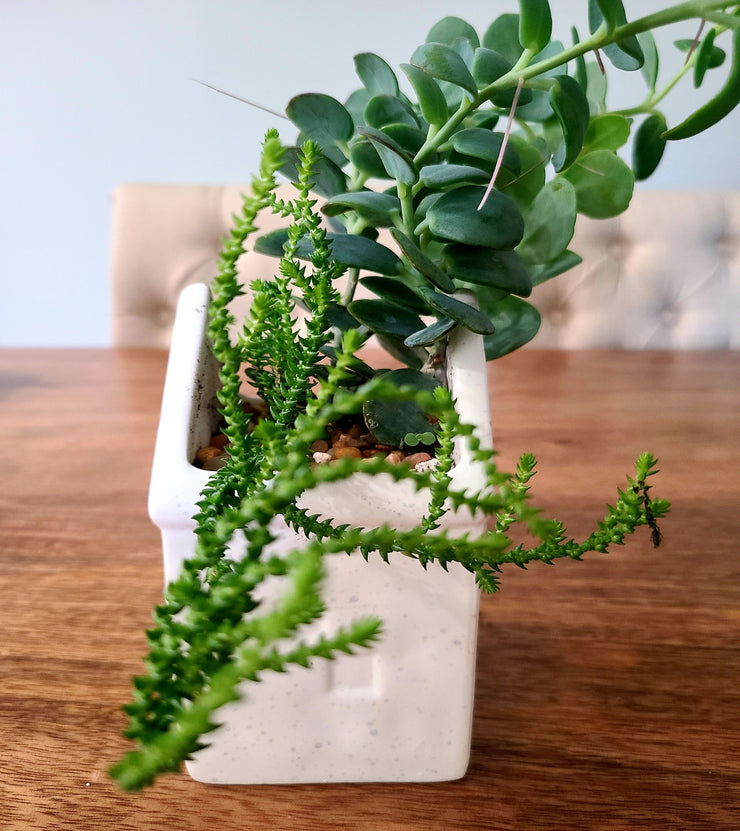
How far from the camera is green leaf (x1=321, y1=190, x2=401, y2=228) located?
10.8 inches

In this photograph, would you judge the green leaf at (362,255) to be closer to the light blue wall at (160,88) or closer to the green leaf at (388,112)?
the green leaf at (388,112)

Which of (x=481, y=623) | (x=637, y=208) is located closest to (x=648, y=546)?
(x=481, y=623)

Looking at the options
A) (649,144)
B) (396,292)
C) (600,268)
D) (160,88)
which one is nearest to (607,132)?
(649,144)

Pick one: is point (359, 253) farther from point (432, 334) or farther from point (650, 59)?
point (650, 59)

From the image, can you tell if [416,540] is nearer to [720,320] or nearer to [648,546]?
[648,546]

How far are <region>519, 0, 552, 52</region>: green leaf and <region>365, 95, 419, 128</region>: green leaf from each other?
59 mm

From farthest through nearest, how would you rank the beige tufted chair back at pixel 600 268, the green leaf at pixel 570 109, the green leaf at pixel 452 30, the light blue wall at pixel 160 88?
the light blue wall at pixel 160 88, the beige tufted chair back at pixel 600 268, the green leaf at pixel 452 30, the green leaf at pixel 570 109

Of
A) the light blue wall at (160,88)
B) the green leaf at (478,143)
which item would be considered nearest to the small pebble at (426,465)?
the green leaf at (478,143)

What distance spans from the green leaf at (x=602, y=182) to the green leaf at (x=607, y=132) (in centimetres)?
1

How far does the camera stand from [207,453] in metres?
0.30

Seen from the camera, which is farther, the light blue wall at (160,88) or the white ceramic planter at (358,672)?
the light blue wall at (160,88)

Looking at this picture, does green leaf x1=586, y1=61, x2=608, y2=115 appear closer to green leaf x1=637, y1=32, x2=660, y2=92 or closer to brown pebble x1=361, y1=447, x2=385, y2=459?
green leaf x1=637, y1=32, x2=660, y2=92

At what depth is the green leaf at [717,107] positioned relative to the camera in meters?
0.26

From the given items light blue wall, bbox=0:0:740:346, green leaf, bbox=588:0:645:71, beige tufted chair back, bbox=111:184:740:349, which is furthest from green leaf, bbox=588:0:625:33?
light blue wall, bbox=0:0:740:346
